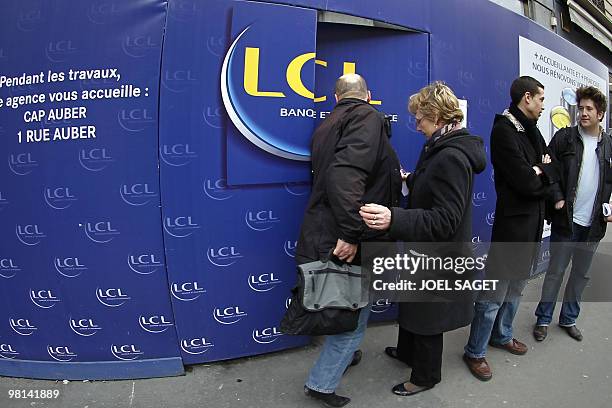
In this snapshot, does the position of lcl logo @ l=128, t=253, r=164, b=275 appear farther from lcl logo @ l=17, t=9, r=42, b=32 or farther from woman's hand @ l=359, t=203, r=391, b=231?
lcl logo @ l=17, t=9, r=42, b=32

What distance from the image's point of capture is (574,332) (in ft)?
10.5

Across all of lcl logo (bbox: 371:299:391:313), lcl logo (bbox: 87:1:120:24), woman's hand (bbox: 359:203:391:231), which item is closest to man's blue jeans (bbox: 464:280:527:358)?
lcl logo (bbox: 371:299:391:313)

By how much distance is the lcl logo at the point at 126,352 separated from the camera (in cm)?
264

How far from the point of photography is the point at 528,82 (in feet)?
8.68

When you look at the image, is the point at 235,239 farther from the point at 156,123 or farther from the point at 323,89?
the point at 323,89

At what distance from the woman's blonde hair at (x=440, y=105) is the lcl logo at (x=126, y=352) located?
228 centimetres

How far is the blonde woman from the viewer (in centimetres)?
200

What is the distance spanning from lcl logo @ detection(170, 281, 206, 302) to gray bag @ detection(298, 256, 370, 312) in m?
0.82

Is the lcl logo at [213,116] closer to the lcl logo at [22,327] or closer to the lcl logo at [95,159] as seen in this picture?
the lcl logo at [95,159]

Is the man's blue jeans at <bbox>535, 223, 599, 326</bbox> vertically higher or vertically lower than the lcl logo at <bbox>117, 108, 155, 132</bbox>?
lower

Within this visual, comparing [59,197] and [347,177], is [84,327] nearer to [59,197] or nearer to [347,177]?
[59,197]

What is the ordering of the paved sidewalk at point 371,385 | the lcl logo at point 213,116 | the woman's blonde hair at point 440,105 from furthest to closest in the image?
the lcl logo at point 213,116
the paved sidewalk at point 371,385
the woman's blonde hair at point 440,105

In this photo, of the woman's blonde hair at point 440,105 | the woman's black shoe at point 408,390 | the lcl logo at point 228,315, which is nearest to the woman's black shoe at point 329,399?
the woman's black shoe at point 408,390

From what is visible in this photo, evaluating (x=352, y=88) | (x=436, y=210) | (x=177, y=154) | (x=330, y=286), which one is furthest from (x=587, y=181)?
(x=177, y=154)
